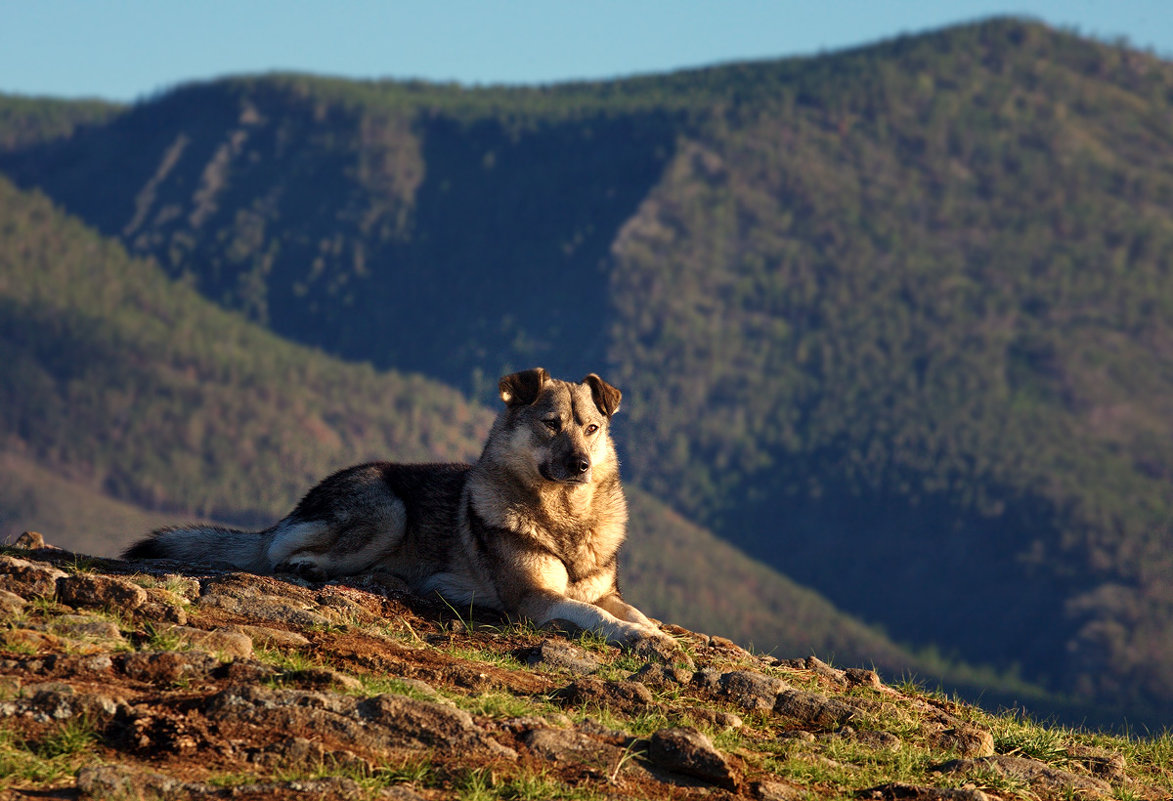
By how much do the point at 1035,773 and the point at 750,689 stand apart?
190 cm

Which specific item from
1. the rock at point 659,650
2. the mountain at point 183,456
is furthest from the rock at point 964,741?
the mountain at point 183,456

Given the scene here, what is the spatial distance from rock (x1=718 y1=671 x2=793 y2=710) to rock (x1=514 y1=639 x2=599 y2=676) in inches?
36.9

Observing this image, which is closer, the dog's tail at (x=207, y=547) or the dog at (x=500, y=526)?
A: the dog at (x=500, y=526)

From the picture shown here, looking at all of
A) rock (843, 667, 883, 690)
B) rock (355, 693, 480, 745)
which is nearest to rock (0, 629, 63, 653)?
rock (355, 693, 480, 745)

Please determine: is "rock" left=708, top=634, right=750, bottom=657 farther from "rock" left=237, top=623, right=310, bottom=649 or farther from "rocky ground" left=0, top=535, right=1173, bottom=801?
"rock" left=237, top=623, right=310, bottom=649

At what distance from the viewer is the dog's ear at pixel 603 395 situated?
1279 centimetres

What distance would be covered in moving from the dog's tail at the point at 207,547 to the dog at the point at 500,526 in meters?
0.01

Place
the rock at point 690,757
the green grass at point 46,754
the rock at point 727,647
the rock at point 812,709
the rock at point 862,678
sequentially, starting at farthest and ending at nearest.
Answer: the rock at point 727,647 → the rock at point 862,678 → the rock at point 812,709 → the rock at point 690,757 → the green grass at point 46,754

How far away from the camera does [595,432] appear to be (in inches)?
490

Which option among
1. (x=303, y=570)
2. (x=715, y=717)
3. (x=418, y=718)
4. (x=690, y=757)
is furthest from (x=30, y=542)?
(x=690, y=757)

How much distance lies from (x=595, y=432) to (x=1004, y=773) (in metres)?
4.92

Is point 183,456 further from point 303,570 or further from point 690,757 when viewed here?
point 690,757

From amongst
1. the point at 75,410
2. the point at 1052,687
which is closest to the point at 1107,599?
the point at 1052,687

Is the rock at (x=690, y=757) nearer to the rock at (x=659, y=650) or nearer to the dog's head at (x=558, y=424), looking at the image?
the rock at (x=659, y=650)
